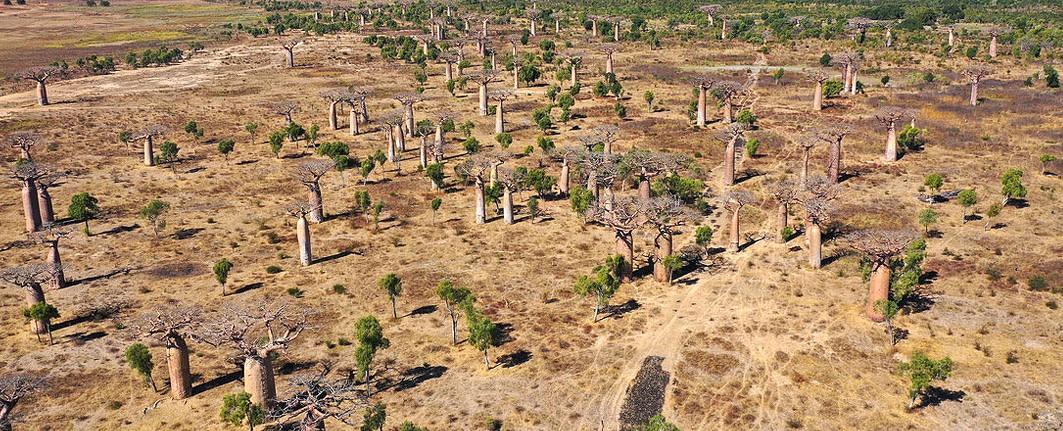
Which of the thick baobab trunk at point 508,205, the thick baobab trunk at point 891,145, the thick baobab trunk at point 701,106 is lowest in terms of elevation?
the thick baobab trunk at point 508,205

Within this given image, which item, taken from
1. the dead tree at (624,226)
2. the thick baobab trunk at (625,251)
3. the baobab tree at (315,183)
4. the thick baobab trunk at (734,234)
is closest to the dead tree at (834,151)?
the thick baobab trunk at (734,234)

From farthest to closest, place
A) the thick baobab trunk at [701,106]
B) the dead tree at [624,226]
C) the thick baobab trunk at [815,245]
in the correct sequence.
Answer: the thick baobab trunk at [701,106]
the thick baobab trunk at [815,245]
the dead tree at [624,226]

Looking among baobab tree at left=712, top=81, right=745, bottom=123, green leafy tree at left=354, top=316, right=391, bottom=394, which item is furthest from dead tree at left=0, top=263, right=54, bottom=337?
baobab tree at left=712, top=81, right=745, bottom=123

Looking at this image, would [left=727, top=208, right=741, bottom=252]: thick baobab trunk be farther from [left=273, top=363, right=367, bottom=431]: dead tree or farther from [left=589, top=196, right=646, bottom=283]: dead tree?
[left=273, top=363, right=367, bottom=431]: dead tree

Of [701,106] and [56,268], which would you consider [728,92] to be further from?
[56,268]

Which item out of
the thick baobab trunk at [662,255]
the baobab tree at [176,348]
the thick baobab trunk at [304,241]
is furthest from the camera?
the thick baobab trunk at [304,241]

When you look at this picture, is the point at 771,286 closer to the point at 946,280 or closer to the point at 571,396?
the point at 946,280

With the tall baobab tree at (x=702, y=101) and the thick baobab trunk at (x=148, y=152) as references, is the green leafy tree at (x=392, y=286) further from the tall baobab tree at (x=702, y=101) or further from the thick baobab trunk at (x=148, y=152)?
the tall baobab tree at (x=702, y=101)

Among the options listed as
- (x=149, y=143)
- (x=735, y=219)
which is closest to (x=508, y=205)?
(x=735, y=219)
